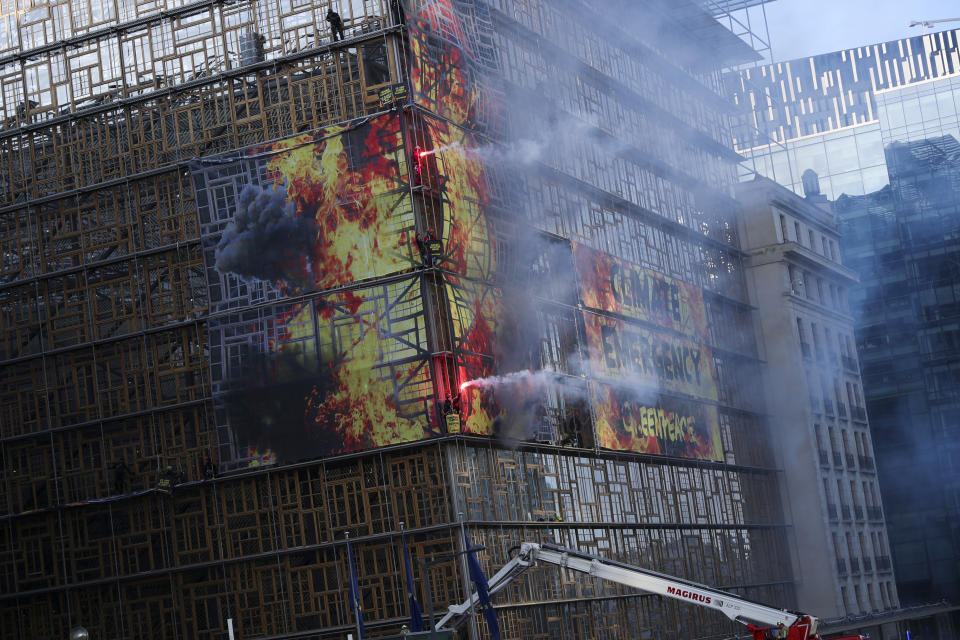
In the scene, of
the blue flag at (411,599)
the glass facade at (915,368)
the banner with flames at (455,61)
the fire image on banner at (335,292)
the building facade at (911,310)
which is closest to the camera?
the blue flag at (411,599)

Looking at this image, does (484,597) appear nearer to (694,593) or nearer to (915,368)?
(694,593)

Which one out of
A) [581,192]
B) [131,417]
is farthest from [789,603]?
[131,417]

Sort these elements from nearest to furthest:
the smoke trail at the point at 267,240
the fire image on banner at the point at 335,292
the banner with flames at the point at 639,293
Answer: the fire image on banner at the point at 335,292 < the smoke trail at the point at 267,240 < the banner with flames at the point at 639,293

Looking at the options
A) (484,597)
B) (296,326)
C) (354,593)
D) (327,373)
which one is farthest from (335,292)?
(484,597)

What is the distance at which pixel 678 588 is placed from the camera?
4866 cm

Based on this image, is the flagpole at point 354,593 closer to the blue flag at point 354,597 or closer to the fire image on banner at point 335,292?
the blue flag at point 354,597

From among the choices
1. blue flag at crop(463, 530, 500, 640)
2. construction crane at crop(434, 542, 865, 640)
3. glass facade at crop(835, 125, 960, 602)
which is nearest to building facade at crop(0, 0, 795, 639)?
blue flag at crop(463, 530, 500, 640)

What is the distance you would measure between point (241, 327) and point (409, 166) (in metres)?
9.13

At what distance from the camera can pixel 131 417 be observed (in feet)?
196

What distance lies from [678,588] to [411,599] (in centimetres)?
925

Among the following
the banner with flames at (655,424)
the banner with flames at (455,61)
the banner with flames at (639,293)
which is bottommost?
the banner with flames at (655,424)

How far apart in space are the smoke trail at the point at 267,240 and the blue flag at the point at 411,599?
434 inches

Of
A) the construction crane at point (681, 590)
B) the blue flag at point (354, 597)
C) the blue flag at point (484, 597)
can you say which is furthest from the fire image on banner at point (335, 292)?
the construction crane at point (681, 590)

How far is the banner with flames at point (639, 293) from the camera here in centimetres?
6819
